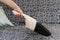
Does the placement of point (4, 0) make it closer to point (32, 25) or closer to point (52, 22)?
point (32, 25)

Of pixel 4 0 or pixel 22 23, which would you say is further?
pixel 22 23

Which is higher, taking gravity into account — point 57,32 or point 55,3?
point 55,3

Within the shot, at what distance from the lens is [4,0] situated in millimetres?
1863

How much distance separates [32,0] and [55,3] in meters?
0.29

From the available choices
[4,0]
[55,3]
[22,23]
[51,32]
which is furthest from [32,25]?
[55,3]

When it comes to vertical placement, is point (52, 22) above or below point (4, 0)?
below

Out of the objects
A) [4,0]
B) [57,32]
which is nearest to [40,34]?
[57,32]

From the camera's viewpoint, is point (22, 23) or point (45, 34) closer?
point (45, 34)

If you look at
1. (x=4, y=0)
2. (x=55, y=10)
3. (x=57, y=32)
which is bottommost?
(x=57, y=32)

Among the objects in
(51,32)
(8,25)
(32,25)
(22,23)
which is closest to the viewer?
(32,25)

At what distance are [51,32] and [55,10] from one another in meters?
0.52

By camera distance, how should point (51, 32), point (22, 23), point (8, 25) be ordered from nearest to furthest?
point (51, 32), point (8, 25), point (22, 23)

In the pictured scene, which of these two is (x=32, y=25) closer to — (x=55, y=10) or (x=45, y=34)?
(x=45, y=34)

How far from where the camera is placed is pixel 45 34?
1785mm
